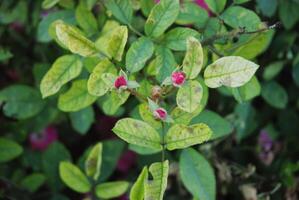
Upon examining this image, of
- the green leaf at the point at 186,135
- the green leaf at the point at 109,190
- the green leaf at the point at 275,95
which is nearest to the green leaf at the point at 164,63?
the green leaf at the point at 186,135

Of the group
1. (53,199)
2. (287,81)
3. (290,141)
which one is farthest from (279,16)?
(53,199)

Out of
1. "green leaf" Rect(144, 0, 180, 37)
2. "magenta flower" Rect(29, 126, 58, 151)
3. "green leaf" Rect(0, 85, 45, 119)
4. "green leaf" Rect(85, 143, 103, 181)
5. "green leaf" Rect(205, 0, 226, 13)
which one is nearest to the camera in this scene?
"green leaf" Rect(144, 0, 180, 37)

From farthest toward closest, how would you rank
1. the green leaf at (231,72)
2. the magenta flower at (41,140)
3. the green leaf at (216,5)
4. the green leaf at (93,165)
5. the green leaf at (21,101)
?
the magenta flower at (41,140), the green leaf at (21,101), the green leaf at (93,165), the green leaf at (216,5), the green leaf at (231,72)

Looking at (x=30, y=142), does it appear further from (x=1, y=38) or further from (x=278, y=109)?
(x=278, y=109)

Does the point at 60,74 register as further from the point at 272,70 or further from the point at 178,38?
the point at 272,70

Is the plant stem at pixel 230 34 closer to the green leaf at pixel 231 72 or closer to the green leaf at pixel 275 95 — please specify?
the green leaf at pixel 231 72

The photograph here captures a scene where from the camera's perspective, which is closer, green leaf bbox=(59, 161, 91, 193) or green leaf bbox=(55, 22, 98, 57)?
green leaf bbox=(55, 22, 98, 57)

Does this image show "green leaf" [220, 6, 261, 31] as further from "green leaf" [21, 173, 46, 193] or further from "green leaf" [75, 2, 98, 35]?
"green leaf" [21, 173, 46, 193]

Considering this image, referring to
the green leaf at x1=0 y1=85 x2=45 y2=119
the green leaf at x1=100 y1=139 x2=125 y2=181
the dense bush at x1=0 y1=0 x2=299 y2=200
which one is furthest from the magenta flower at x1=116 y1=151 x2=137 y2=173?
the green leaf at x1=0 y1=85 x2=45 y2=119
